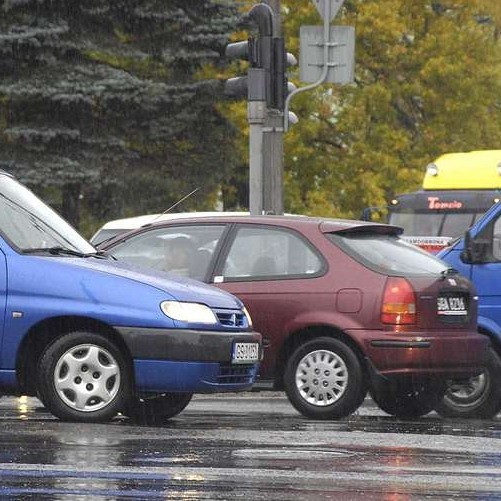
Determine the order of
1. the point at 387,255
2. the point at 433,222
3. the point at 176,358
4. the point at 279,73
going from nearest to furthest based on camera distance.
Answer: the point at 176,358 < the point at 387,255 < the point at 279,73 < the point at 433,222

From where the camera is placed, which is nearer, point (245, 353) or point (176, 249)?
point (245, 353)

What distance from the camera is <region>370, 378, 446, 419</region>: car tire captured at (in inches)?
541

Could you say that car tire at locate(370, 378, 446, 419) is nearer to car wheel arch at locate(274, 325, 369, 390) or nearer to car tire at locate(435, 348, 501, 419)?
car tire at locate(435, 348, 501, 419)

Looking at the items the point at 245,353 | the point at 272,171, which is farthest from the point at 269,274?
the point at 272,171

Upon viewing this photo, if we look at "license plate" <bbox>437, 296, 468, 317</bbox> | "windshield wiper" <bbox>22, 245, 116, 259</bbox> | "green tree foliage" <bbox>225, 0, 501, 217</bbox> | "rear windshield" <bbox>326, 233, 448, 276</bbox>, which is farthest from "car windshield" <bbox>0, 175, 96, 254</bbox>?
"green tree foliage" <bbox>225, 0, 501, 217</bbox>

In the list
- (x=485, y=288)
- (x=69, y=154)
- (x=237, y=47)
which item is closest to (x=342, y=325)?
(x=485, y=288)

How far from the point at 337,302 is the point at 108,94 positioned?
1962cm

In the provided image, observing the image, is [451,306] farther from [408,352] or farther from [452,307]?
[408,352]

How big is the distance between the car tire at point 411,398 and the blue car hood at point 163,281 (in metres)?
2.36

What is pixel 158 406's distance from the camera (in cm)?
1238

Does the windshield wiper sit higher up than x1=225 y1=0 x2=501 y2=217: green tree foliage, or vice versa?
x1=225 y1=0 x2=501 y2=217: green tree foliage

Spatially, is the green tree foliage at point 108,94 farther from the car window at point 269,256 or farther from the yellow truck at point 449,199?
the car window at point 269,256

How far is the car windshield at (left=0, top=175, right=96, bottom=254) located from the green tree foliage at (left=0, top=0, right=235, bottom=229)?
19.2 meters

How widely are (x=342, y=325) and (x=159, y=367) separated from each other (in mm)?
2039
